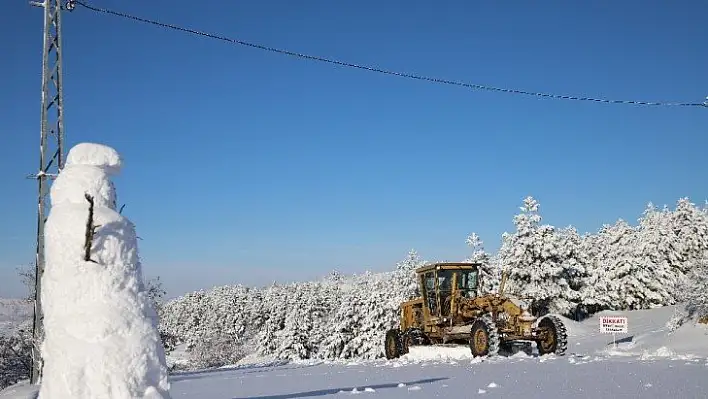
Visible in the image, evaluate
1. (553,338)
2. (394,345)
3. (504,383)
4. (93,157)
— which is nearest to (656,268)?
(394,345)

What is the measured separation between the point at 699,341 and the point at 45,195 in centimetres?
2316

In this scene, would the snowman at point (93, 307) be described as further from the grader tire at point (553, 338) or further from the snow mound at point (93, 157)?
the grader tire at point (553, 338)

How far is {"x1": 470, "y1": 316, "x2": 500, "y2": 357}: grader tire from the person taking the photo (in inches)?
586

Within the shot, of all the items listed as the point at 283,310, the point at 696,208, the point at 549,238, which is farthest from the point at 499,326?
the point at 283,310

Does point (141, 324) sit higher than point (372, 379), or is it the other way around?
point (141, 324)

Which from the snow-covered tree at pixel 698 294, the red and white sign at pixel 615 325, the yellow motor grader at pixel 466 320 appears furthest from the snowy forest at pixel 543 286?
the yellow motor grader at pixel 466 320

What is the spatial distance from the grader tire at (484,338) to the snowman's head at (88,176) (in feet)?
36.2

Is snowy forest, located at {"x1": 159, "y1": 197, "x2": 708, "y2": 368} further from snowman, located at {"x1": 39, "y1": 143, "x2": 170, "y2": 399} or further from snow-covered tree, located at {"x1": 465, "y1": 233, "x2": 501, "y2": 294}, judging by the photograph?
snowman, located at {"x1": 39, "y1": 143, "x2": 170, "y2": 399}

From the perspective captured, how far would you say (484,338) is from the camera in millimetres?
15219

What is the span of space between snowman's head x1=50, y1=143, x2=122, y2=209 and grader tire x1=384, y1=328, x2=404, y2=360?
51.7ft

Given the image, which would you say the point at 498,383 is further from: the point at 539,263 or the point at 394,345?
the point at 539,263

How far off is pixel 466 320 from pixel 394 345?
11.5 feet

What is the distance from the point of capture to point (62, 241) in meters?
5.51

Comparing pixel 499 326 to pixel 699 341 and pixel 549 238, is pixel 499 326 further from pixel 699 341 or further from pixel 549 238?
pixel 549 238
